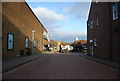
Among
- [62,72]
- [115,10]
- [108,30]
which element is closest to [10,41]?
[108,30]

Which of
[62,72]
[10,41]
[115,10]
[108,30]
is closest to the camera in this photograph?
[62,72]

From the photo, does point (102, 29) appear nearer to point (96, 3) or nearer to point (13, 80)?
point (96, 3)

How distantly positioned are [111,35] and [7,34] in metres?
11.8

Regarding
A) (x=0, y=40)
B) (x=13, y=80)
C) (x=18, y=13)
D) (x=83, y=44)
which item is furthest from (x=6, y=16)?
(x=83, y=44)

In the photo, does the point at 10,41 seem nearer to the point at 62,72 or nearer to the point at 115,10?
the point at 62,72

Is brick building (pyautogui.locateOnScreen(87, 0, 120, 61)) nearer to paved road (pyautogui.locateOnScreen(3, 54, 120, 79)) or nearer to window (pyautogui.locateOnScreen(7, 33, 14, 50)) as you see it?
paved road (pyautogui.locateOnScreen(3, 54, 120, 79))

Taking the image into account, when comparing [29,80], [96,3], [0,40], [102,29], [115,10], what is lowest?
[29,80]

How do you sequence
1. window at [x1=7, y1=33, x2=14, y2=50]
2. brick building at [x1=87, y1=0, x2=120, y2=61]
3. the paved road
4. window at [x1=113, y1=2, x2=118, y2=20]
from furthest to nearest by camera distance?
1. window at [x1=7, y1=33, x2=14, y2=50]
2. window at [x1=113, y1=2, x2=118, y2=20]
3. brick building at [x1=87, y1=0, x2=120, y2=61]
4. the paved road

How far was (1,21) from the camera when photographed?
17.7 meters

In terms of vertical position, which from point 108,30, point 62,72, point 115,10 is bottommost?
point 62,72

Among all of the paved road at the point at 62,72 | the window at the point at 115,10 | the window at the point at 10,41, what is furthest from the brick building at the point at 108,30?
the window at the point at 10,41

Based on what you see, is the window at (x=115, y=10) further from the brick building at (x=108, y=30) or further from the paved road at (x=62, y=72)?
the paved road at (x=62, y=72)

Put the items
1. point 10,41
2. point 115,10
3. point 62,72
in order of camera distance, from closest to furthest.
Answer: point 62,72 → point 115,10 → point 10,41

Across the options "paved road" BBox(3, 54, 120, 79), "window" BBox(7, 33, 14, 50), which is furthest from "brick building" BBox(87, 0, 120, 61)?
"window" BBox(7, 33, 14, 50)
